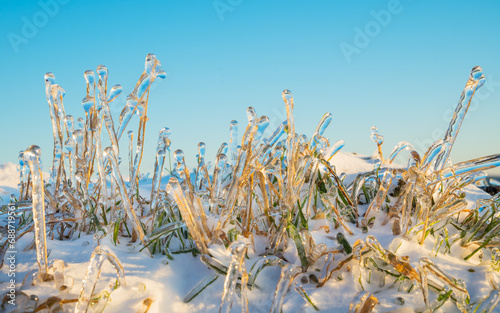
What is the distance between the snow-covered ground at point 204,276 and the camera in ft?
3.72

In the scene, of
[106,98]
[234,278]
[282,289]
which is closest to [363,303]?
[282,289]

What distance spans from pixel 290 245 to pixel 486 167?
84 centimetres

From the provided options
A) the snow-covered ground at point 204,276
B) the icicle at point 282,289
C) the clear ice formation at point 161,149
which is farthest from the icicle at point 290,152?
the clear ice formation at point 161,149

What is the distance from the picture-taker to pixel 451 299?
1.15 m

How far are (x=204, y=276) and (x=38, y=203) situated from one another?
587 mm

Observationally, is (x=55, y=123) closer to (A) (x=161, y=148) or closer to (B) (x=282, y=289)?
(A) (x=161, y=148)

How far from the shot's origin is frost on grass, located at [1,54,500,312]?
3.70ft

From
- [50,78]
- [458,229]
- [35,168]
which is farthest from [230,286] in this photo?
[50,78]

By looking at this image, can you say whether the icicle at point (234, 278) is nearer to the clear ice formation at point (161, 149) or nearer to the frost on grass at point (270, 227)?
the frost on grass at point (270, 227)

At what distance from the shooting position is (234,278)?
105 cm

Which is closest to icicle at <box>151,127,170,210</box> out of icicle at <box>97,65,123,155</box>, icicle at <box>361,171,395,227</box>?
icicle at <box>97,65,123,155</box>

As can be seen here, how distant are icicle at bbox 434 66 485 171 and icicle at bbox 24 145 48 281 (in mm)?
1616

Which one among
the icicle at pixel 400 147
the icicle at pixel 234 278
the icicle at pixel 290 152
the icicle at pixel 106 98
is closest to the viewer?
the icicle at pixel 234 278

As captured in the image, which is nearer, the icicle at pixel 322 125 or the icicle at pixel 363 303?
the icicle at pixel 363 303
